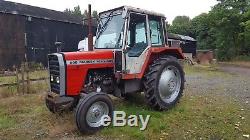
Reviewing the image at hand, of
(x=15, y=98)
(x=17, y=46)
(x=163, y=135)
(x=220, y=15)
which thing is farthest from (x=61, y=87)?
(x=220, y=15)

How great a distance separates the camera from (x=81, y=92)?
20.5 feet

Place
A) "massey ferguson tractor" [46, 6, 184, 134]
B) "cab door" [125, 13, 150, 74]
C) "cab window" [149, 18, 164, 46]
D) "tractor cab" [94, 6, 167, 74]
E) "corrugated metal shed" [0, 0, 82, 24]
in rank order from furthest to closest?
"corrugated metal shed" [0, 0, 82, 24]
"cab window" [149, 18, 164, 46]
"cab door" [125, 13, 150, 74]
"tractor cab" [94, 6, 167, 74]
"massey ferguson tractor" [46, 6, 184, 134]

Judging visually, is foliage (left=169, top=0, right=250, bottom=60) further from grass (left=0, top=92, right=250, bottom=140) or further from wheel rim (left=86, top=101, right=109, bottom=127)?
wheel rim (left=86, top=101, right=109, bottom=127)

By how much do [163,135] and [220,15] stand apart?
30264 mm

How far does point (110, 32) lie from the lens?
7.00 metres

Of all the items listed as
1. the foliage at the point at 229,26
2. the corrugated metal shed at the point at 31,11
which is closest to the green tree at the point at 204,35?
the foliage at the point at 229,26

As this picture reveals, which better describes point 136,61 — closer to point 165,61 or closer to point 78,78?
point 165,61

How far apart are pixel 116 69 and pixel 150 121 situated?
1.36 metres

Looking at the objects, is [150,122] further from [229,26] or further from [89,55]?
[229,26]

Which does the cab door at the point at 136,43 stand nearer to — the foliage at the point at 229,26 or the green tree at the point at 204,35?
the foliage at the point at 229,26

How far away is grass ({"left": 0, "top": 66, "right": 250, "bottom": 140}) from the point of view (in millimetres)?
5680

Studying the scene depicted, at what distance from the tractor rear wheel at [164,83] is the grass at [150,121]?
24 centimetres

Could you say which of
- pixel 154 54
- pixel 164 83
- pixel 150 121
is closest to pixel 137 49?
pixel 154 54

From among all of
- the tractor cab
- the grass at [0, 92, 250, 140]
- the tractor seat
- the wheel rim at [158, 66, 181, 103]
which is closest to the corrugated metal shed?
Answer: the grass at [0, 92, 250, 140]
